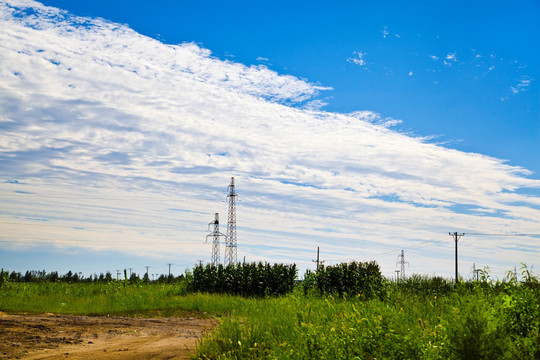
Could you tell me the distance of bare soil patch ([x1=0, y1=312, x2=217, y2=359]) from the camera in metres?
9.02

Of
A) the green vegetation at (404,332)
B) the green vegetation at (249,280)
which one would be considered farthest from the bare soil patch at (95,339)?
the green vegetation at (249,280)

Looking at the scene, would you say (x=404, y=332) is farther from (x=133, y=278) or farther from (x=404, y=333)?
(x=133, y=278)

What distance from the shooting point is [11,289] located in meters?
25.6

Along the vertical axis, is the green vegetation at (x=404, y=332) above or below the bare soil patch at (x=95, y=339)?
above

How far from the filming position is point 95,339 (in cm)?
1100

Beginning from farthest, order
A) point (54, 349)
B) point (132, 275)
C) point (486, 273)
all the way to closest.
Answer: point (132, 275), point (54, 349), point (486, 273)

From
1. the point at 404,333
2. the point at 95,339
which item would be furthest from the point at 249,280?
the point at 404,333

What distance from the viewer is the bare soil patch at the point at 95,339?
9.02 meters

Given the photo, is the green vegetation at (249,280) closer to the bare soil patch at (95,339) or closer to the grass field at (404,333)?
the bare soil patch at (95,339)

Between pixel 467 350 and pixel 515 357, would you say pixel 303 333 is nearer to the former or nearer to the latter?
pixel 467 350

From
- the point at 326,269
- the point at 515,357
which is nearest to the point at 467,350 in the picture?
the point at 515,357

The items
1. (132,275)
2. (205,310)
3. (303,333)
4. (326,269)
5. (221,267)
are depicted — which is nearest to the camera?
(303,333)

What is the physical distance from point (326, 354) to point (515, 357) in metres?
2.40

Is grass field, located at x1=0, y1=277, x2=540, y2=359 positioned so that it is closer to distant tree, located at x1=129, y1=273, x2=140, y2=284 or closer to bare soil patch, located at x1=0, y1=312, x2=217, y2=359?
bare soil patch, located at x1=0, y1=312, x2=217, y2=359
